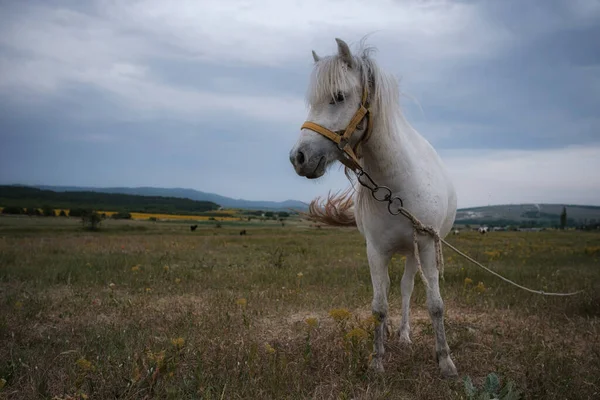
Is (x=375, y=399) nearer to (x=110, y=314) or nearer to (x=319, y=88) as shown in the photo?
(x=319, y=88)

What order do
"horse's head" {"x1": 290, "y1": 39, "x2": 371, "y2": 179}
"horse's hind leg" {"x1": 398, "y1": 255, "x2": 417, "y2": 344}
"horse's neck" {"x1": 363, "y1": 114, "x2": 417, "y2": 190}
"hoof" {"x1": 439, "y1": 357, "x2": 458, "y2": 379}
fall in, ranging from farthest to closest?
"horse's hind leg" {"x1": 398, "y1": 255, "x2": 417, "y2": 344} < "hoof" {"x1": 439, "y1": 357, "x2": 458, "y2": 379} < "horse's neck" {"x1": 363, "y1": 114, "x2": 417, "y2": 190} < "horse's head" {"x1": 290, "y1": 39, "x2": 371, "y2": 179}

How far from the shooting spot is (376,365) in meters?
3.94

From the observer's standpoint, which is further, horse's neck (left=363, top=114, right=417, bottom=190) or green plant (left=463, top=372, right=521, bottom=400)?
horse's neck (left=363, top=114, right=417, bottom=190)

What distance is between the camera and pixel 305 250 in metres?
14.5

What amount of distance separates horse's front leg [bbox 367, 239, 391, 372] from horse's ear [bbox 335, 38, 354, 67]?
5.80 feet

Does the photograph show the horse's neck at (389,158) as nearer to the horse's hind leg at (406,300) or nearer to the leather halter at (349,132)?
the leather halter at (349,132)

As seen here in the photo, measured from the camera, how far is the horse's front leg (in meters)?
3.93

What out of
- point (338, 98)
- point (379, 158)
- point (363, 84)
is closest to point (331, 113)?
point (338, 98)

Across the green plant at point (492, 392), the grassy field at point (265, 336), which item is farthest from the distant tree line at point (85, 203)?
the green plant at point (492, 392)

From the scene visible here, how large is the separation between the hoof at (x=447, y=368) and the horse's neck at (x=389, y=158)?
176 centimetres

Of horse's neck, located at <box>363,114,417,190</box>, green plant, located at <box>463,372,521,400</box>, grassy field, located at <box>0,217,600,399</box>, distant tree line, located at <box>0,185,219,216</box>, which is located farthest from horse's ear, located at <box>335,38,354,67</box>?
distant tree line, located at <box>0,185,219,216</box>

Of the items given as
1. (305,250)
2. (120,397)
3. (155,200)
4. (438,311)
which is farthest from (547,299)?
(155,200)

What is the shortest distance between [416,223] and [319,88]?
58.8 inches

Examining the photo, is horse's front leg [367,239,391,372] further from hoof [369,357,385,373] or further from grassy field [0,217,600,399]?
grassy field [0,217,600,399]
